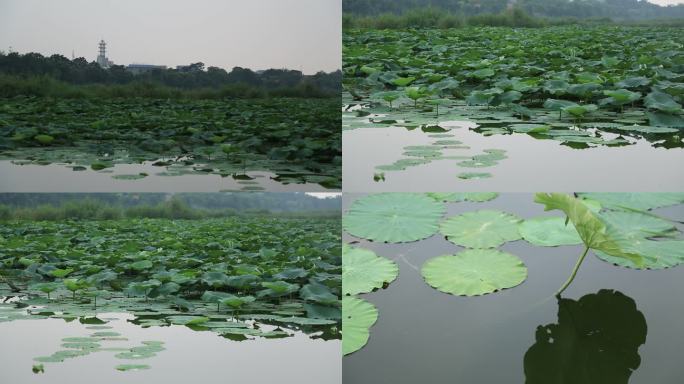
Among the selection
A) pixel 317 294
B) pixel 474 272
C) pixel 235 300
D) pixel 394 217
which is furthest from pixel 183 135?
pixel 474 272

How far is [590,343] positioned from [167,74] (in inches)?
101

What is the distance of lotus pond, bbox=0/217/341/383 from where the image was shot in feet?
6.79

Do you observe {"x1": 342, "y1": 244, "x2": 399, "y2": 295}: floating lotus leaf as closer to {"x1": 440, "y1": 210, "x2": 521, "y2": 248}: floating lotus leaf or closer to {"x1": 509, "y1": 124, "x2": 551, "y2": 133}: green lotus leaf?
{"x1": 440, "y1": 210, "x2": 521, "y2": 248}: floating lotus leaf

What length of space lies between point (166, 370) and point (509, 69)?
2409 millimetres

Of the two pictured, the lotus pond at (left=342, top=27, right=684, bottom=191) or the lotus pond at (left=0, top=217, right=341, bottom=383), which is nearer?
the lotus pond at (left=0, top=217, right=341, bottom=383)

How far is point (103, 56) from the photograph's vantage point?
10.9 feet

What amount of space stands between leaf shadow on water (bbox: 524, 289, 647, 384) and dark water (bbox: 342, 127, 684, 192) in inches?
28.0

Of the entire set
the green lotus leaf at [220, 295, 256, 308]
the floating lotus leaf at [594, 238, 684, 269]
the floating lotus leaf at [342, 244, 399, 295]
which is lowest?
the green lotus leaf at [220, 295, 256, 308]

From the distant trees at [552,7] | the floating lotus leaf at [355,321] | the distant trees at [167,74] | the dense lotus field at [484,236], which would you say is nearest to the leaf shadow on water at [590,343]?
the dense lotus field at [484,236]

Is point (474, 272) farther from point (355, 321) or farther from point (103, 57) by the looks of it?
point (103, 57)

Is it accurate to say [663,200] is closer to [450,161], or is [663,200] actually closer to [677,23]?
[450,161]

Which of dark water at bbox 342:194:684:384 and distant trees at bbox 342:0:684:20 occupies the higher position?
distant trees at bbox 342:0:684:20

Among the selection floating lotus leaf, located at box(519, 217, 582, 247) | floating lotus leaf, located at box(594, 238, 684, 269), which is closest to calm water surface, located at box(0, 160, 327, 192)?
floating lotus leaf, located at box(519, 217, 582, 247)

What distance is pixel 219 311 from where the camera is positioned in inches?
91.7
